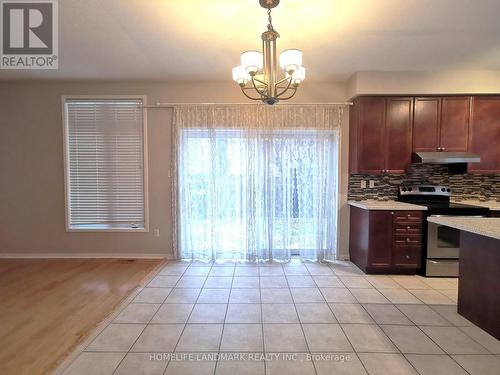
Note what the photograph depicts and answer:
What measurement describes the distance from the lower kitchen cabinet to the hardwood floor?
2988 mm

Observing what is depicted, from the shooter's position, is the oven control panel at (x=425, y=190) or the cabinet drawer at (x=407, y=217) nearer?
→ the cabinet drawer at (x=407, y=217)

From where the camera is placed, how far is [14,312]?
8.00 ft

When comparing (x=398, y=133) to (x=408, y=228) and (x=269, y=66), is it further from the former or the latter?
(x=269, y=66)

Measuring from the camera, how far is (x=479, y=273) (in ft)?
7.07

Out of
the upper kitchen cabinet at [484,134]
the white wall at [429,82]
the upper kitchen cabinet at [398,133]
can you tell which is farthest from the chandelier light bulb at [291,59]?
the upper kitchen cabinet at [484,134]

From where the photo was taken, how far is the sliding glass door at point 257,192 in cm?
372

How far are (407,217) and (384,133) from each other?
3.87 ft

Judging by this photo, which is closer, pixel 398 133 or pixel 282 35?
pixel 282 35

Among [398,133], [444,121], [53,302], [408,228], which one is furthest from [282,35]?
[53,302]

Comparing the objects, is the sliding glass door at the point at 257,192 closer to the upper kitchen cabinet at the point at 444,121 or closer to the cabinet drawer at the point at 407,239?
the cabinet drawer at the point at 407,239

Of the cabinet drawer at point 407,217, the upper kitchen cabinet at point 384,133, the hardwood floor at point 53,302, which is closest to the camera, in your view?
the hardwood floor at point 53,302

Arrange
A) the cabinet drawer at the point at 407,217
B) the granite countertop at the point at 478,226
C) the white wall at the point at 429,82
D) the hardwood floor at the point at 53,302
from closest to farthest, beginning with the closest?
1. the granite countertop at the point at 478,226
2. the hardwood floor at the point at 53,302
3. the cabinet drawer at the point at 407,217
4. the white wall at the point at 429,82

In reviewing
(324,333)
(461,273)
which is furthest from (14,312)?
(461,273)

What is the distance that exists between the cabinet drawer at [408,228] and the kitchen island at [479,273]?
0.90m
